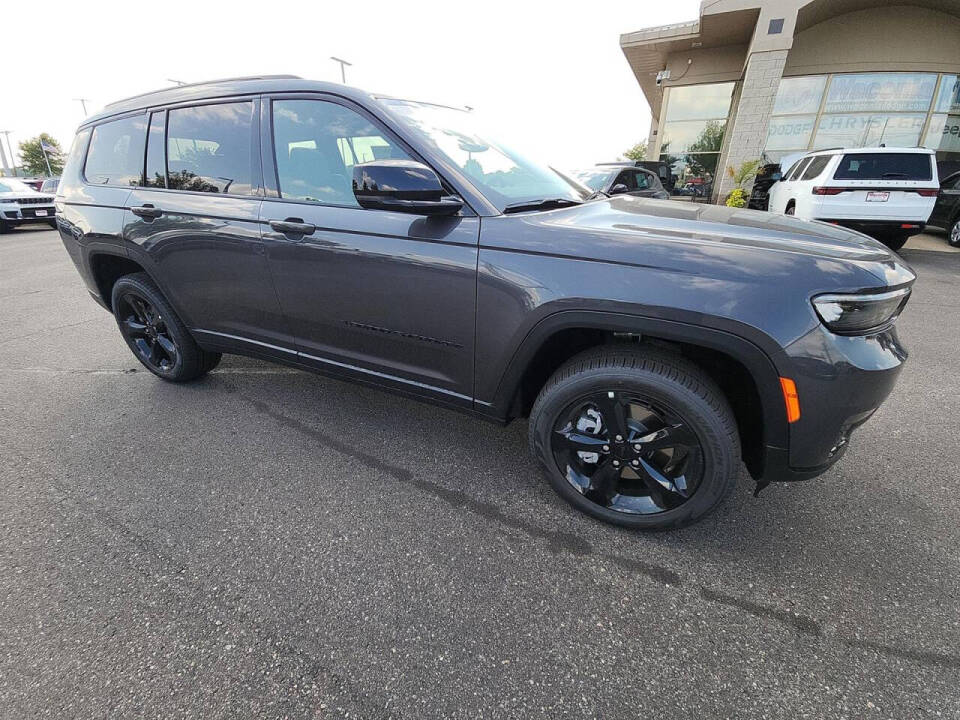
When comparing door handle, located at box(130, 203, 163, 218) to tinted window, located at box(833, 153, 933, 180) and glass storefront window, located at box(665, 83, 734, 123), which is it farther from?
glass storefront window, located at box(665, 83, 734, 123)

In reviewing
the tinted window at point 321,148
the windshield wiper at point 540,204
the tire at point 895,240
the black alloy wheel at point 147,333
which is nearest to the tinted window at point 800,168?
the tire at point 895,240

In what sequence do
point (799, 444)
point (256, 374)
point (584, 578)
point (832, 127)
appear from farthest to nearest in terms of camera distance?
point (832, 127) → point (256, 374) → point (584, 578) → point (799, 444)

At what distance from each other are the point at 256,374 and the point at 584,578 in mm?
2875

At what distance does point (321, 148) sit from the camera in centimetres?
234

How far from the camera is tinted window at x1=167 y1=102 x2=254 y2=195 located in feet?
8.24

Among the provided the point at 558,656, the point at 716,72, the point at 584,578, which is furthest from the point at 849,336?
the point at 716,72

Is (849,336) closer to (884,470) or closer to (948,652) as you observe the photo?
(948,652)

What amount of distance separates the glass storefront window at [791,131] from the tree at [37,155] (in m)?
84.4

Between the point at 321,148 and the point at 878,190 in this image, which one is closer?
the point at 321,148

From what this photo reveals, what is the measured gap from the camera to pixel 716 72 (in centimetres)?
1520

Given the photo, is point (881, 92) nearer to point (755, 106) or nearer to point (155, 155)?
point (755, 106)

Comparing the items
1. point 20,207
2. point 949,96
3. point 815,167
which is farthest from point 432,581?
point 949,96

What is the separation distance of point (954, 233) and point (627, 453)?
1114 cm

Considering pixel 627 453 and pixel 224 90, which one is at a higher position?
pixel 224 90
